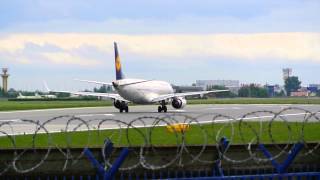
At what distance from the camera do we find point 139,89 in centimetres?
6075

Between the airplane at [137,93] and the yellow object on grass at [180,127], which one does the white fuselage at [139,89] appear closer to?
the airplane at [137,93]

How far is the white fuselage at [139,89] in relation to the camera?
5884 cm

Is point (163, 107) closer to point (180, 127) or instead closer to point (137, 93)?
point (137, 93)

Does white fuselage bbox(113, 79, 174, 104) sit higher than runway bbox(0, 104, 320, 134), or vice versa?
white fuselage bbox(113, 79, 174, 104)

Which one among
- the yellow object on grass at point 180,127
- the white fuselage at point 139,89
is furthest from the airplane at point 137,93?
the yellow object on grass at point 180,127

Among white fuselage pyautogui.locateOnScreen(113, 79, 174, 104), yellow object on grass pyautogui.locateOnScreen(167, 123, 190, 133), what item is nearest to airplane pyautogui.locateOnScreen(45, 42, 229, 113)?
white fuselage pyautogui.locateOnScreen(113, 79, 174, 104)

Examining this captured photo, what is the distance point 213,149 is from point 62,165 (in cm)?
304

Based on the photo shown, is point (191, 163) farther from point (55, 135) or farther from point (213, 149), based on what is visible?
point (55, 135)

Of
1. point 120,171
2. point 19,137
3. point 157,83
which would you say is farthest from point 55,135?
point 157,83

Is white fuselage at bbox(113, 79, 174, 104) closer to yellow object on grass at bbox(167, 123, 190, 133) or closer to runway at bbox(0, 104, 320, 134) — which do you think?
runway at bbox(0, 104, 320, 134)

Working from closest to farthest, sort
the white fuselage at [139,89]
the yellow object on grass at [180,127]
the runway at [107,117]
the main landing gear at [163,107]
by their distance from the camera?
the yellow object on grass at [180,127] < the runway at [107,117] < the white fuselage at [139,89] < the main landing gear at [163,107]

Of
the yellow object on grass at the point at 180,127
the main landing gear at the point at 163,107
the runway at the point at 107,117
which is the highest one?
the yellow object on grass at the point at 180,127

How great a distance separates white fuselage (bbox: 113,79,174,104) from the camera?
193 feet

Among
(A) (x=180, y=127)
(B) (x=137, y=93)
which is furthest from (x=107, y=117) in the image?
(A) (x=180, y=127)
